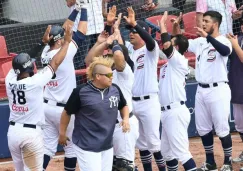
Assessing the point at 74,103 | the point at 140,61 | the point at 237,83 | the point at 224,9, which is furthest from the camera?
the point at 224,9

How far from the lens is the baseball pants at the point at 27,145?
7.55 m

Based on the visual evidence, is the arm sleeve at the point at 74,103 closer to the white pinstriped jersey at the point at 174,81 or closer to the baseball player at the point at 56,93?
the baseball player at the point at 56,93

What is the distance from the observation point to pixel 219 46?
8.34 metres

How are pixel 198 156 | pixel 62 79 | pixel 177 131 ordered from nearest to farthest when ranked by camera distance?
1. pixel 177 131
2. pixel 62 79
3. pixel 198 156

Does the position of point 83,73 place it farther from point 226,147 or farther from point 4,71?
point 226,147

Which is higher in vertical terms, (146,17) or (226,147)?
(146,17)

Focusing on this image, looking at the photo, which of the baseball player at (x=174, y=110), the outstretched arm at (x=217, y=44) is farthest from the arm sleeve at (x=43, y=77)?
the outstretched arm at (x=217, y=44)

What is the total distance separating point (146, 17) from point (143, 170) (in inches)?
123

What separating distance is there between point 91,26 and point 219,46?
8.31ft

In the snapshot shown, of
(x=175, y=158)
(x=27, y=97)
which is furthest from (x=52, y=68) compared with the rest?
(x=175, y=158)

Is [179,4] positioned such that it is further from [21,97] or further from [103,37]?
[21,97]

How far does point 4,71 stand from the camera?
32.9 ft

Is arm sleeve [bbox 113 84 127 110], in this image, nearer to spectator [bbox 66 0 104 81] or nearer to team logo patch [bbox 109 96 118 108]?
team logo patch [bbox 109 96 118 108]

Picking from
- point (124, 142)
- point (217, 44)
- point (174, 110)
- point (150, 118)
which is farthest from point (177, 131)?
point (217, 44)
